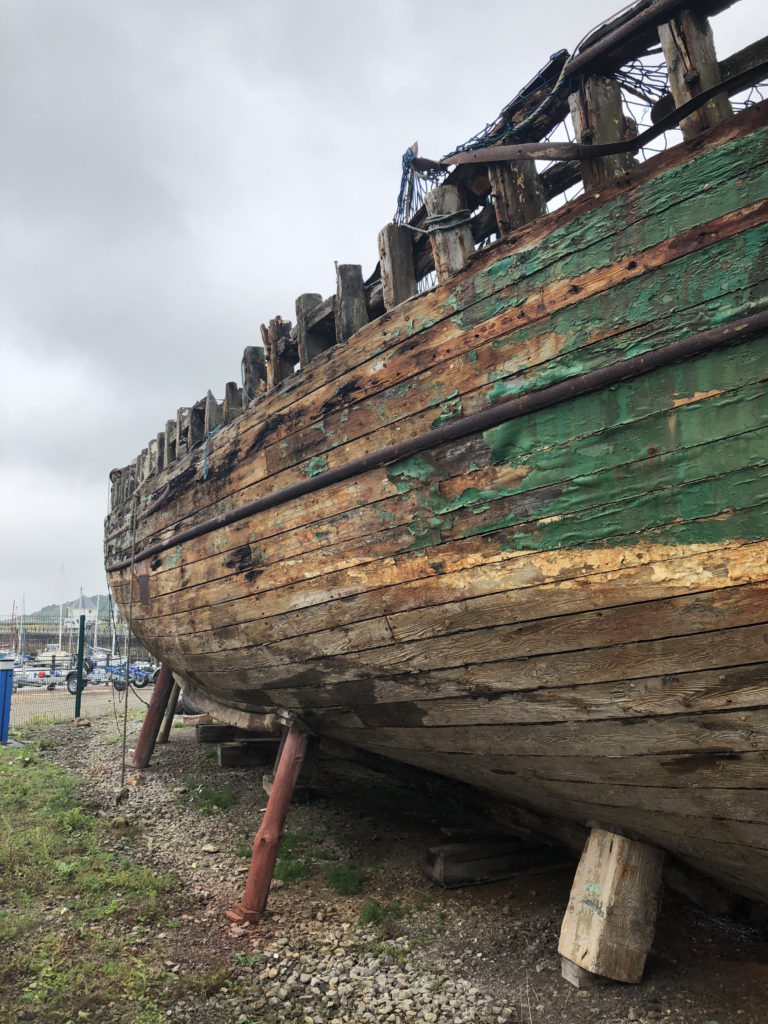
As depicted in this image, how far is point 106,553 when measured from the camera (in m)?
8.45

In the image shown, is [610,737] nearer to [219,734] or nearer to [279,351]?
[279,351]

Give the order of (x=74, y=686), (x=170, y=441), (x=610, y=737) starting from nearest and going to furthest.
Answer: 1. (x=610, y=737)
2. (x=170, y=441)
3. (x=74, y=686)

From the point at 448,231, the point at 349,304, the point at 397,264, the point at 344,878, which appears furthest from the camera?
the point at 344,878

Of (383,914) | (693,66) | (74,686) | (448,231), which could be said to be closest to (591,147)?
(693,66)

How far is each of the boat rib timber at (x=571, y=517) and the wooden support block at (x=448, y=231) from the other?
12cm

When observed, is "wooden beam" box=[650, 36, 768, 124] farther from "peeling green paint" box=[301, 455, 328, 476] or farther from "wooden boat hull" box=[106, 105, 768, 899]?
"peeling green paint" box=[301, 455, 328, 476]

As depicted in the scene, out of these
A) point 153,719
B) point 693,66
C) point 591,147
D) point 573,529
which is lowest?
point 153,719

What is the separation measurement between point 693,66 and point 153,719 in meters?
7.49

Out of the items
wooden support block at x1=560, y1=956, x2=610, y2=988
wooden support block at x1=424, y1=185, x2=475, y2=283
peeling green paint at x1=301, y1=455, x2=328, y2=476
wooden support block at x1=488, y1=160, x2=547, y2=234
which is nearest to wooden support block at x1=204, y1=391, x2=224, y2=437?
peeling green paint at x1=301, y1=455, x2=328, y2=476

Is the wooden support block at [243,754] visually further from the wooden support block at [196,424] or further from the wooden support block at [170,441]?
the wooden support block at [196,424]

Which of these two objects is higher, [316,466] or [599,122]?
[599,122]

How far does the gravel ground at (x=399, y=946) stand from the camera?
2.83m

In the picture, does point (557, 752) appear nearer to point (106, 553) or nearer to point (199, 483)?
point (199, 483)

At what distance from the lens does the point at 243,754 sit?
294 inches
